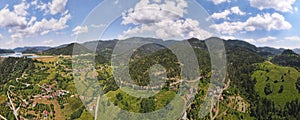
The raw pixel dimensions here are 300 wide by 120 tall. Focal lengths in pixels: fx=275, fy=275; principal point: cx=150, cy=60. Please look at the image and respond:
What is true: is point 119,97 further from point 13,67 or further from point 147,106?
point 13,67

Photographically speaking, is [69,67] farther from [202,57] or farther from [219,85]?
[219,85]

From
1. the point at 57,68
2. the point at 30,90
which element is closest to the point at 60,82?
the point at 30,90

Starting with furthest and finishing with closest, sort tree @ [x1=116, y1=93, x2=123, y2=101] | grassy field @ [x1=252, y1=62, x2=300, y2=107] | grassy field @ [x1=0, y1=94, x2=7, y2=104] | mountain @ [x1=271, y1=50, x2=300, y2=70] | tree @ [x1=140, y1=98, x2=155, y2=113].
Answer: mountain @ [x1=271, y1=50, x2=300, y2=70]
grassy field @ [x1=252, y1=62, x2=300, y2=107]
grassy field @ [x1=0, y1=94, x2=7, y2=104]
tree @ [x1=116, y1=93, x2=123, y2=101]
tree @ [x1=140, y1=98, x2=155, y2=113]

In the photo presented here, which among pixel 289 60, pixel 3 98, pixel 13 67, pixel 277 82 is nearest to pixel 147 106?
pixel 3 98

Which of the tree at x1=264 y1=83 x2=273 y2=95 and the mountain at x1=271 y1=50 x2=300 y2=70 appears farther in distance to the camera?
the mountain at x1=271 y1=50 x2=300 y2=70

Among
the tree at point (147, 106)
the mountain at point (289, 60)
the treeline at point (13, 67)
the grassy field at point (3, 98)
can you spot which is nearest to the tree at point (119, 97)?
the tree at point (147, 106)

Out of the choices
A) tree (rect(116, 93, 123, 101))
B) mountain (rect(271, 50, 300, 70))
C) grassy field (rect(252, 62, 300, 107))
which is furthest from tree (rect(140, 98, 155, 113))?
mountain (rect(271, 50, 300, 70))

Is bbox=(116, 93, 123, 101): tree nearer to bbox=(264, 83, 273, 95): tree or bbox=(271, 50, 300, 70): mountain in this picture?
bbox=(264, 83, 273, 95): tree

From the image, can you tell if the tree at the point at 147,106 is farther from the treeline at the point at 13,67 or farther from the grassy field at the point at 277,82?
the treeline at the point at 13,67
